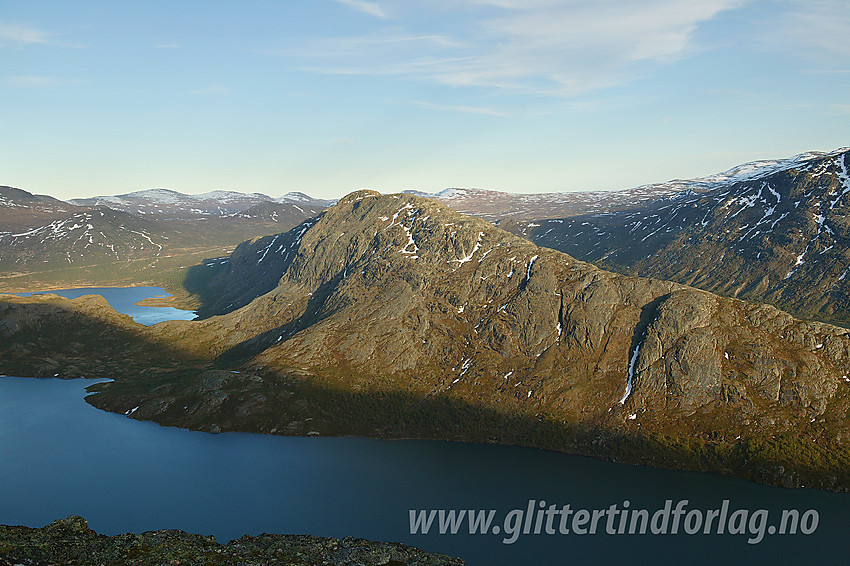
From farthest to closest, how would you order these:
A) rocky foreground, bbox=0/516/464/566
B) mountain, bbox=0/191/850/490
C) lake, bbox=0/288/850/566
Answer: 1. mountain, bbox=0/191/850/490
2. lake, bbox=0/288/850/566
3. rocky foreground, bbox=0/516/464/566

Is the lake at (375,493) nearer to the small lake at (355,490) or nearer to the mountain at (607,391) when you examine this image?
the small lake at (355,490)

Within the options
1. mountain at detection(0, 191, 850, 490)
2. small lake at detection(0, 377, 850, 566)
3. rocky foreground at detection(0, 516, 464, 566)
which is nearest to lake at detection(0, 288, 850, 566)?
small lake at detection(0, 377, 850, 566)

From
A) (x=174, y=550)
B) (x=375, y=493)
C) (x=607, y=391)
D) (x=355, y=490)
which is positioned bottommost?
(x=375, y=493)

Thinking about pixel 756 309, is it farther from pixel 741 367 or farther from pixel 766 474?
pixel 766 474

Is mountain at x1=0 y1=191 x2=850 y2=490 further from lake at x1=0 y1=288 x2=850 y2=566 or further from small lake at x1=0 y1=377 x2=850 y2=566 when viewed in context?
small lake at x1=0 y1=377 x2=850 y2=566

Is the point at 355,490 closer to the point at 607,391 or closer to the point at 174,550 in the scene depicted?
the point at 174,550

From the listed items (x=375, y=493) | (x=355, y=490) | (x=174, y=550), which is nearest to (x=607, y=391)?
(x=375, y=493)
